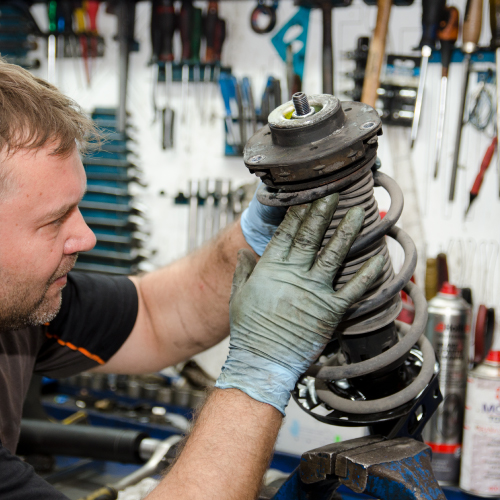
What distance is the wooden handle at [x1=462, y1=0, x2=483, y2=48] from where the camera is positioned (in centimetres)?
165

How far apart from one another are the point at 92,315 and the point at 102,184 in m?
1.04

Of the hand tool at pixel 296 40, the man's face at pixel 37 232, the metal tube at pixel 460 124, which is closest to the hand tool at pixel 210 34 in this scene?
the hand tool at pixel 296 40

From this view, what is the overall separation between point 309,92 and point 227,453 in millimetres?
1543

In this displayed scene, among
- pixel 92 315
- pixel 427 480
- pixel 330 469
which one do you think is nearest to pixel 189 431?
pixel 330 469

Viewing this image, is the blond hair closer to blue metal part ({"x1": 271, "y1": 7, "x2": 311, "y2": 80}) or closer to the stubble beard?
the stubble beard

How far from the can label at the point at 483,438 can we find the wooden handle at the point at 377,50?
0.90 metres

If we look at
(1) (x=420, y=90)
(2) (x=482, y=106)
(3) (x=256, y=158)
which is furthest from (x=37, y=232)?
(2) (x=482, y=106)

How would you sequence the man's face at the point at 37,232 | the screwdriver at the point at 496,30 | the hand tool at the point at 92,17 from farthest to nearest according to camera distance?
the hand tool at the point at 92,17 < the screwdriver at the point at 496,30 < the man's face at the point at 37,232

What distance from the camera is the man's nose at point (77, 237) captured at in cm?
86

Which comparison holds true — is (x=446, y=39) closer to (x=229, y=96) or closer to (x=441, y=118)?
(x=441, y=118)

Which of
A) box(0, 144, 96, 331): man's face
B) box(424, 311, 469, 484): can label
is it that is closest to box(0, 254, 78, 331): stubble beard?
box(0, 144, 96, 331): man's face

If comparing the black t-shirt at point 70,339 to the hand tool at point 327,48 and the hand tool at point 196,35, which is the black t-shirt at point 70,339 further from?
the hand tool at point 196,35

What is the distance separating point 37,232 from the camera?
802 mm

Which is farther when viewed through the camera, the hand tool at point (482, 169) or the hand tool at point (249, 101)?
the hand tool at point (249, 101)
